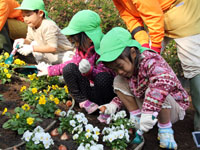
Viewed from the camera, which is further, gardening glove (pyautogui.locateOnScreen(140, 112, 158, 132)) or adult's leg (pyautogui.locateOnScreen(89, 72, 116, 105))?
adult's leg (pyautogui.locateOnScreen(89, 72, 116, 105))

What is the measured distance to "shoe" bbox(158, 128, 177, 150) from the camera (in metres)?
2.15

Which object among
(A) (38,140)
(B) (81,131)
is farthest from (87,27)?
(A) (38,140)

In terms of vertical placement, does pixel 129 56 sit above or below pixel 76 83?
above

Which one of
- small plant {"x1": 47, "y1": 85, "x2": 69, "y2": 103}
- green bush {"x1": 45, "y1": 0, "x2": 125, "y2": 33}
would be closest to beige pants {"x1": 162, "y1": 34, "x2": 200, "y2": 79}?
small plant {"x1": 47, "y1": 85, "x2": 69, "y2": 103}

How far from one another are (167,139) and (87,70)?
0.93 metres

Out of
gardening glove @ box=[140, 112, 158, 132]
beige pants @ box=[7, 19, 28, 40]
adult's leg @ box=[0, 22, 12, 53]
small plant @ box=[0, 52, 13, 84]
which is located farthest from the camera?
beige pants @ box=[7, 19, 28, 40]

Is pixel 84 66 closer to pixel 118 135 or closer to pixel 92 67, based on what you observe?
pixel 92 67

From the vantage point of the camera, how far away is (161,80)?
78.2 inches

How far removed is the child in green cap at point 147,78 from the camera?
78.7 inches

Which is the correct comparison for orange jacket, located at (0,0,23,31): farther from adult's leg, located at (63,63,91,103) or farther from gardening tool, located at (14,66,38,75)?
adult's leg, located at (63,63,91,103)

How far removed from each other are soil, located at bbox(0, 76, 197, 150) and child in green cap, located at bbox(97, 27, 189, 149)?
9.0 inches

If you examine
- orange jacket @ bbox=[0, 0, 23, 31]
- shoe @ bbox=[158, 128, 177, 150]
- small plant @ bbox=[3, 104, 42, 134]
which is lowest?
shoe @ bbox=[158, 128, 177, 150]

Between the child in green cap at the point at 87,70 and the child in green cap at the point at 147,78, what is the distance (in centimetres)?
28

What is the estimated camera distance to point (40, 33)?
11.4 ft
